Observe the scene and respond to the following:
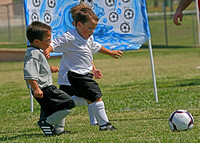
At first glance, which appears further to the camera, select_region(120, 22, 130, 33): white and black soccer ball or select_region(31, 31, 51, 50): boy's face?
select_region(120, 22, 130, 33): white and black soccer ball

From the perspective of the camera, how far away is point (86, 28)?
237 inches

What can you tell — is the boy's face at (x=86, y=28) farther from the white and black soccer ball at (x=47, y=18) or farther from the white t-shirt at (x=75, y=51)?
the white and black soccer ball at (x=47, y=18)

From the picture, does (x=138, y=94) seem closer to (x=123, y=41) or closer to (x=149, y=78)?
(x=123, y=41)

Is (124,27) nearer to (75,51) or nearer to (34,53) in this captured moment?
(75,51)

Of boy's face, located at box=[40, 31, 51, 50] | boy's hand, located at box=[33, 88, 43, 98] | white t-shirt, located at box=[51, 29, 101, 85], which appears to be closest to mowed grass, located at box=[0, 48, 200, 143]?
boy's hand, located at box=[33, 88, 43, 98]

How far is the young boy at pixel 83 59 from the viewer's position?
5.98 m

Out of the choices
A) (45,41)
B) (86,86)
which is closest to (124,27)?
(86,86)

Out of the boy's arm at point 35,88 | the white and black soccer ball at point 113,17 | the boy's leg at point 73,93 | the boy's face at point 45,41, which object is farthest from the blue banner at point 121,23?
the boy's arm at point 35,88

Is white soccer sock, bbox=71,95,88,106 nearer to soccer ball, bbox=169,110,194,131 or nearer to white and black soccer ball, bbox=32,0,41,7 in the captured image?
soccer ball, bbox=169,110,194,131

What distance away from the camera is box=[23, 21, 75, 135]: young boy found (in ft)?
17.8

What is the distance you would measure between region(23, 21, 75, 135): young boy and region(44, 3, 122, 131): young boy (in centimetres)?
39

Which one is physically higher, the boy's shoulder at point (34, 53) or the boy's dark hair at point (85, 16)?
the boy's dark hair at point (85, 16)

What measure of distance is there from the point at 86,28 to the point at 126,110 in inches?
90.7

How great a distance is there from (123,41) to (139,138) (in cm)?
367
